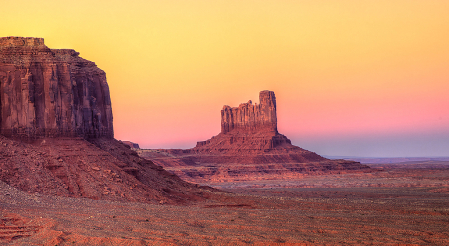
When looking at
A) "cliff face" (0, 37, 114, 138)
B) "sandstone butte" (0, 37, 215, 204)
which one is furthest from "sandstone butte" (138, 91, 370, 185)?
"cliff face" (0, 37, 114, 138)

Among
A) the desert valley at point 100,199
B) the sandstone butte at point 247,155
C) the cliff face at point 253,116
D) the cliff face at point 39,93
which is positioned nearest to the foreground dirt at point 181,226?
the desert valley at point 100,199

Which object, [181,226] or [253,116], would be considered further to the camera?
[253,116]

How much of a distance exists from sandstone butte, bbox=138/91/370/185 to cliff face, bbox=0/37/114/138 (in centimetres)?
6285

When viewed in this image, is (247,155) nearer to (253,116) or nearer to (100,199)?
(253,116)

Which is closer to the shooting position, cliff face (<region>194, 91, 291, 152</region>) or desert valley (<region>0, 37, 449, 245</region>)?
desert valley (<region>0, 37, 449, 245</region>)

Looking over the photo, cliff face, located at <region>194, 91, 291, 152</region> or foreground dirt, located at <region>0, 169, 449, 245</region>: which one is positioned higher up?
cliff face, located at <region>194, 91, 291, 152</region>

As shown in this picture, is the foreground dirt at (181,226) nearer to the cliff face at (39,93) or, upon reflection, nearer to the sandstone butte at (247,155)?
the cliff face at (39,93)

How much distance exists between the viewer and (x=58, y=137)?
142 feet

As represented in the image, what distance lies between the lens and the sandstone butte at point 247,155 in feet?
386

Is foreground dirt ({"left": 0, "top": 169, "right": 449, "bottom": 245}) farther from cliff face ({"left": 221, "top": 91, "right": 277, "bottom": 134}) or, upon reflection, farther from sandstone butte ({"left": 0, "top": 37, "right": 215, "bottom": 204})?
cliff face ({"left": 221, "top": 91, "right": 277, "bottom": 134})

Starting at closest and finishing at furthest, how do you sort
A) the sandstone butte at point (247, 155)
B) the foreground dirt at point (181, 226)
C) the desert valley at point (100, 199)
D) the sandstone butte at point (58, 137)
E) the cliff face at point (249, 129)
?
the foreground dirt at point (181, 226)
the desert valley at point (100, 199)
the sandstone butte at point (58, 137)
the sandstone butte at point (247, 155)
the cliff face at point (249, 129)

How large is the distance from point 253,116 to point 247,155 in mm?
23050

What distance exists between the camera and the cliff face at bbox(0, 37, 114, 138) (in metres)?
42.0

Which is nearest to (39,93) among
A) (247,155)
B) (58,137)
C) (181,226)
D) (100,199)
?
(58,137)
